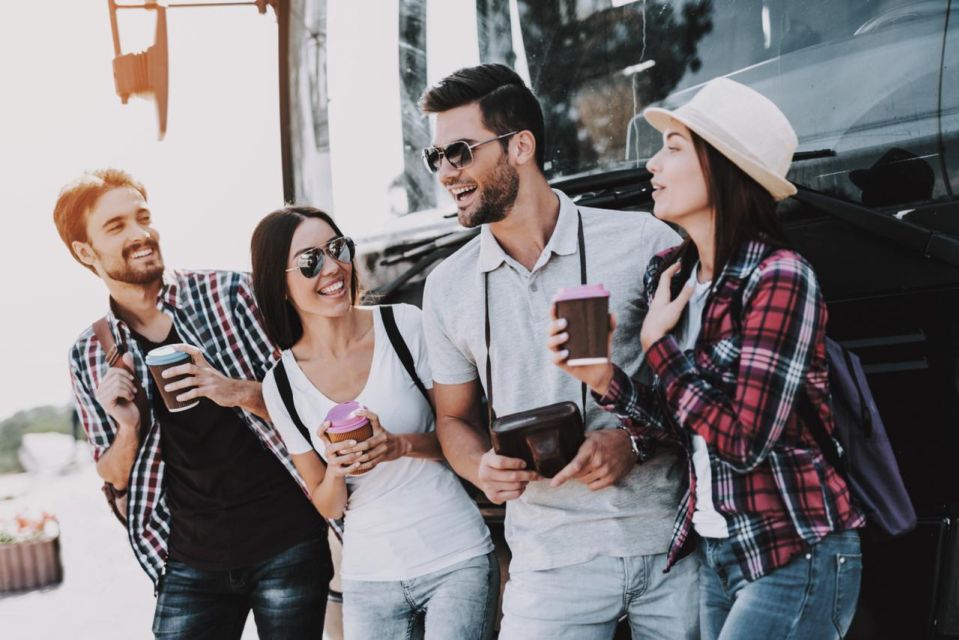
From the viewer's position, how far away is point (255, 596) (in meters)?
3.27

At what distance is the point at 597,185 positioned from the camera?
3.31 meters

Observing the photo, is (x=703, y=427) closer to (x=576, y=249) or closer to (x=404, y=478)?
(x=576, y=249)

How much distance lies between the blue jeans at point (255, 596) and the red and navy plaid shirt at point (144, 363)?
113 mm

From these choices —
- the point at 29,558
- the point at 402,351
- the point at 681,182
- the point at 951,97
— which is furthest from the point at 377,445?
the point at 29,558

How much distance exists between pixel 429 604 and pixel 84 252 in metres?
1.58

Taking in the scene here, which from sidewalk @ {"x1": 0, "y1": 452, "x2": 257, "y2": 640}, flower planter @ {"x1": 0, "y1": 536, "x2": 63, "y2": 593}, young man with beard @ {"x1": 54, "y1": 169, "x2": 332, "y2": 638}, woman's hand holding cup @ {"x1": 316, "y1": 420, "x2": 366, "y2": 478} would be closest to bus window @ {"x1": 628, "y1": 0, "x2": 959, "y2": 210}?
woman's hand holding cup @ {"x1": 316, "y1": 420, "x2": 366, "y2": 478}

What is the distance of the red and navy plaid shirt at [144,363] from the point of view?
329cm

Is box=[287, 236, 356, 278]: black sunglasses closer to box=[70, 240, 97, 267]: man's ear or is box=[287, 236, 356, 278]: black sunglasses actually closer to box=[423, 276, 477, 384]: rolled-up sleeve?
box=[423, 276, 477, 384]: rolled-up sleeve

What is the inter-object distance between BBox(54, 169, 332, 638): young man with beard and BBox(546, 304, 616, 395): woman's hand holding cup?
4.21 feet

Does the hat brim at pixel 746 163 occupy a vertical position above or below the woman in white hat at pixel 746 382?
above

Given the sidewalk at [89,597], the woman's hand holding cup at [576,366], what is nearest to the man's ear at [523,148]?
the woman's hand holding cup at [576,366]

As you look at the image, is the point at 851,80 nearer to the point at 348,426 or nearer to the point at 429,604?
the point at 348,426

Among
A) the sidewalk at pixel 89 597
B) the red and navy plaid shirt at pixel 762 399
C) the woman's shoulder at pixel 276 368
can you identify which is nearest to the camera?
the red and navy plaid shirt at pixel 762 399

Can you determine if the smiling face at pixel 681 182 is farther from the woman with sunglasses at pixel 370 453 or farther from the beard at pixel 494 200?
the woman with sunglasses at pixel 370 453
